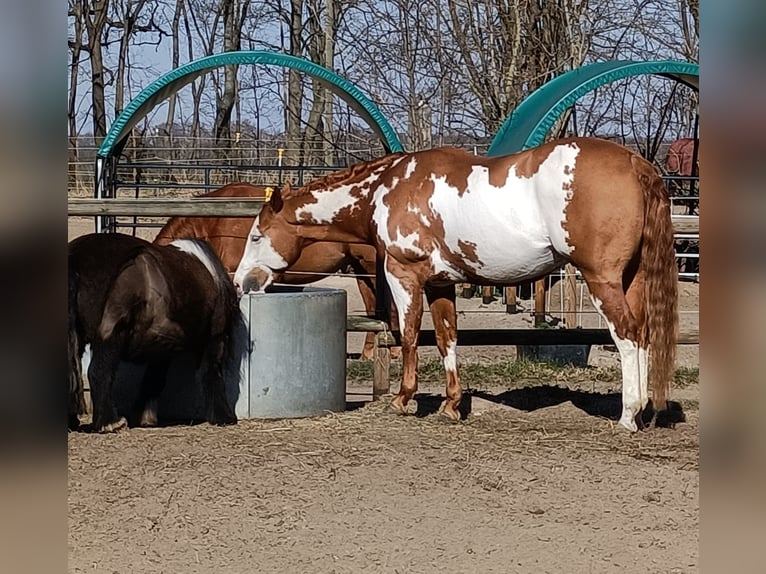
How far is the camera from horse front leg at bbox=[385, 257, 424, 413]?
679 centimetres

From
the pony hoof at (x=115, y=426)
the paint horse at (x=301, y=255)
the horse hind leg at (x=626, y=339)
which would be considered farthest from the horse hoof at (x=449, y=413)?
the paint horse at (x=301, y=255)

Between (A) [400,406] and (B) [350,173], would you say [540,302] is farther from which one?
(A) [400,406]

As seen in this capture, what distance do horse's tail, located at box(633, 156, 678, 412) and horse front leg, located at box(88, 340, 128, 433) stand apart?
3005mm

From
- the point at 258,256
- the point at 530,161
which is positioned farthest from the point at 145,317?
the point at 530,161

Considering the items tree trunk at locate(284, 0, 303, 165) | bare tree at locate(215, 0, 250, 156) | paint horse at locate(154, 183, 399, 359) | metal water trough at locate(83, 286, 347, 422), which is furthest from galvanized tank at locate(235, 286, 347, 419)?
bare tree at locate(215, 0, 250, 156)

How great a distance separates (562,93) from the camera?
9.02 metres

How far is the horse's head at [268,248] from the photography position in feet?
24.6
